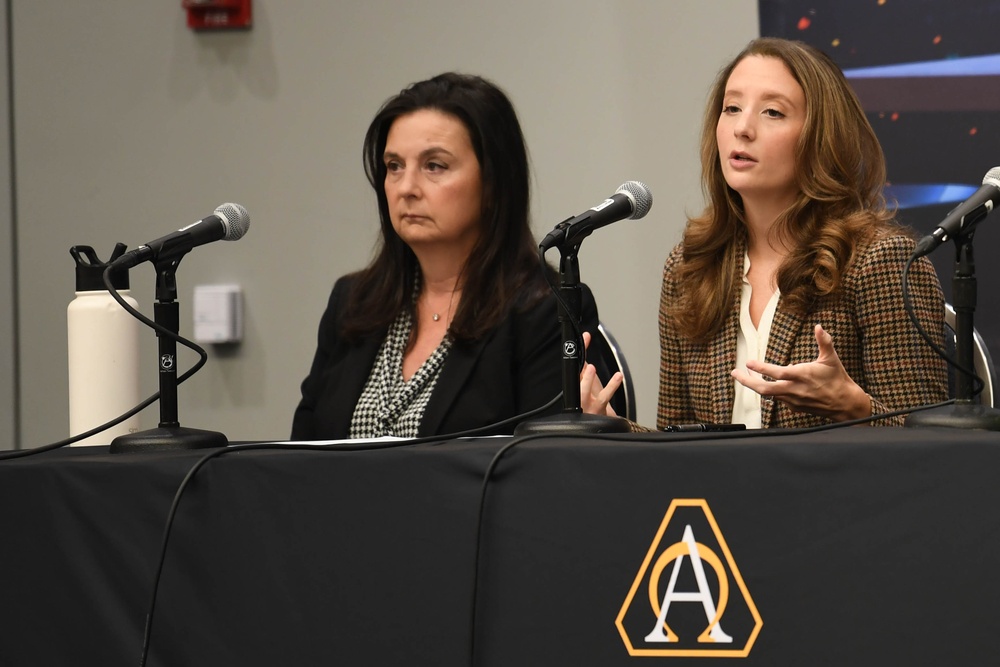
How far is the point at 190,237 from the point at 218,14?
5.06ft

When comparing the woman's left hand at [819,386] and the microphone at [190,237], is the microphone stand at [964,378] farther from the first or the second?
the microphone at [190,237]

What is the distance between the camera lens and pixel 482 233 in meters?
2.18

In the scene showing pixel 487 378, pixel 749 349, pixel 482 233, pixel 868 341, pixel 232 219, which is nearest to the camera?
pixel 232 219

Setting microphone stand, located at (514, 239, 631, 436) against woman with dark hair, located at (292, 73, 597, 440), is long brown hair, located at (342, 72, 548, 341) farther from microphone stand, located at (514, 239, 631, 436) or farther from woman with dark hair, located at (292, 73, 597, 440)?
microphone stand, located at (514, 239, 631, 436)

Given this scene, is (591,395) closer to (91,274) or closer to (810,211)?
(810,211)

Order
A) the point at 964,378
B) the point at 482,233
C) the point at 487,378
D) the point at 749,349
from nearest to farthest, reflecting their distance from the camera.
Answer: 1. the point at 964,378
2. the point at 749,349
3. the point at 487,378
4. the point at 482,233

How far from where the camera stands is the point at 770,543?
1.13 metres

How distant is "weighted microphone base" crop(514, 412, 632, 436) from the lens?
134 centimetres

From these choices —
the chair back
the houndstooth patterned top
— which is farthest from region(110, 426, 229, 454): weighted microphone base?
the chair back

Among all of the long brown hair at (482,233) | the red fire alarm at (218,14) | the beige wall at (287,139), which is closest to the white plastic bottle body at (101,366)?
the long brown hair at (482,233)

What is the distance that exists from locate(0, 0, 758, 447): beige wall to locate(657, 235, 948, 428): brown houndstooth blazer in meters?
0.80

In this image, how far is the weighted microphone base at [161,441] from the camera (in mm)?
1475

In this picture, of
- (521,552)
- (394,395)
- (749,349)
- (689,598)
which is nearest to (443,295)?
(394,395)

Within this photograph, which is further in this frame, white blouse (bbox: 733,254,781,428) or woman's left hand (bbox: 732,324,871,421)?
white blouse (bbox: 733,254,781,428)
